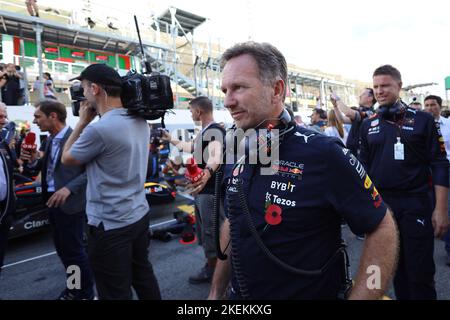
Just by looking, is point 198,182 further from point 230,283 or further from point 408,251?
point 408,251

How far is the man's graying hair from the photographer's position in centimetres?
132

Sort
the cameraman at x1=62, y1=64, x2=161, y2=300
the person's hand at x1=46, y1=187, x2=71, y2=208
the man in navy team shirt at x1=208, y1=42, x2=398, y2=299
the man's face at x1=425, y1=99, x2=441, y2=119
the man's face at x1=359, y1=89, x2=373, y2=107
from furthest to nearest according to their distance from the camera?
1. the man's face at x1=425, y1=99, x2=441, y2=119
2. the man's face at x1=359, y1=89, x2=373, y2=107
3. the person's hand at x1=46, y1=187, x2=71, y2=208
4. the cameraman at x1=62, y1=64, x2=161, y2=300
5. the man in navy team shirt at x1=208, y1=42, x2=398, y2=299

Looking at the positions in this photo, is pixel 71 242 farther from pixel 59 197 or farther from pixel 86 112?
pixel 86 112

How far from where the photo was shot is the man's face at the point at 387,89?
2.61 metres

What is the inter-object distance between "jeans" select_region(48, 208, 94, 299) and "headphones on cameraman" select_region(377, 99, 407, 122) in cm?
297

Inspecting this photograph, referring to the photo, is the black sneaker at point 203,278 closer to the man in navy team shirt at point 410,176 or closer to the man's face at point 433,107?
the man in navy team shirt at point 410,176

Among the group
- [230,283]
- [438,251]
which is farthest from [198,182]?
[438,251]

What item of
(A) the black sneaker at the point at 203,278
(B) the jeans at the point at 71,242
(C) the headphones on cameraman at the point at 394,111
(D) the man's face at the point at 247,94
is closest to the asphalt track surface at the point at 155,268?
(A) the black sneaker at the point at 203,278

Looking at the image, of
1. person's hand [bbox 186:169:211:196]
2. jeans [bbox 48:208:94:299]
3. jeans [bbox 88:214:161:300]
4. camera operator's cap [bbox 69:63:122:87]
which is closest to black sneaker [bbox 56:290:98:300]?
jeans [bbox 48:208:94:299]

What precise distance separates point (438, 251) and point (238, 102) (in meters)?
4.03

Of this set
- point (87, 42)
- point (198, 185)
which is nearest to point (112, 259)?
point (198, 185)

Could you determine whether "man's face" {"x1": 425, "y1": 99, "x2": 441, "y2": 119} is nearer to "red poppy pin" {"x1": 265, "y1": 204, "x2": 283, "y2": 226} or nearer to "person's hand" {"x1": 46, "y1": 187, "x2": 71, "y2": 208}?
"red poppy pin" {"x1": 265, "y1": 204, "x2": 283, "y2": 226}

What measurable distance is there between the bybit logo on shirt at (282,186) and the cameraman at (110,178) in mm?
1238
